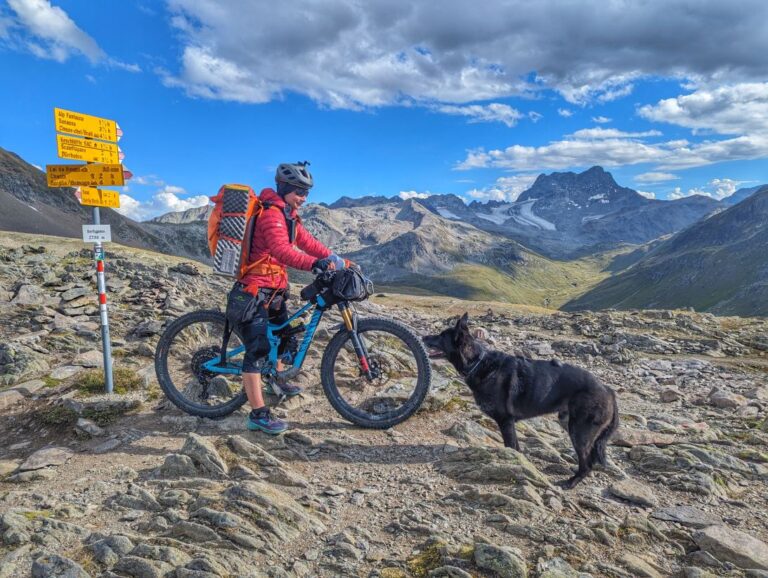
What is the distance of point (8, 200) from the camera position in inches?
5221

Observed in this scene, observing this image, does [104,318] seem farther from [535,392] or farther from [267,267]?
[535,392]

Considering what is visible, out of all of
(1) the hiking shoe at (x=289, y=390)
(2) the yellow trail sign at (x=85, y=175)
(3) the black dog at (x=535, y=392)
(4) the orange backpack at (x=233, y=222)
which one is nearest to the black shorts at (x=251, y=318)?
(4) the orange backpack at (x=233, y=222)

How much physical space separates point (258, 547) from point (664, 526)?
4877 millimetres

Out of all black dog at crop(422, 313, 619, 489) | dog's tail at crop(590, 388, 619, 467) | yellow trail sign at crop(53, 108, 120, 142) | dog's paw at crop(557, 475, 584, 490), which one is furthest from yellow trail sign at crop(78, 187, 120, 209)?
dog's tail at crop(590, 388, 619, 467)

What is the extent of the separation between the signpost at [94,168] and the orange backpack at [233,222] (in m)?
3.32

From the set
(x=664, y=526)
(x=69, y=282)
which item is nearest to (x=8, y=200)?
(x=69, y=282)

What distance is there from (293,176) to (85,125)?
484 cm

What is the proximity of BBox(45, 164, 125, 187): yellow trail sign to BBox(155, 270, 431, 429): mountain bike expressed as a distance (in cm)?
329

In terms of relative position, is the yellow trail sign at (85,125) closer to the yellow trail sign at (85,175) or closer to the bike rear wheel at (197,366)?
the yellow trail sign at (85,175)

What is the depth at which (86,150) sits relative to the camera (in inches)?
358

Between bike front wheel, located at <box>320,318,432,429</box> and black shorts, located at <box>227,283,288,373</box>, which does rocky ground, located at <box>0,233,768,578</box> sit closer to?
bike front wheel, located at <box>320,318,432,429</box>

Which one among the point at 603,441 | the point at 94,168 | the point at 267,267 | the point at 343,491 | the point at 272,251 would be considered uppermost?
the point at 94,168

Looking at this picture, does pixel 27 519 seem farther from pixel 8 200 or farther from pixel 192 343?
pixel 8 200

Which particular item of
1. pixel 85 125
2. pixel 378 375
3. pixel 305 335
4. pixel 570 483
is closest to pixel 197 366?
pixel 305 335
